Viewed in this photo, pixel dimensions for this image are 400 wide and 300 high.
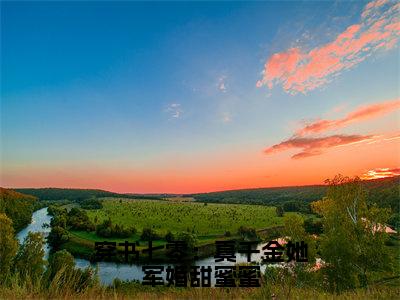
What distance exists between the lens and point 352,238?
1401 inches

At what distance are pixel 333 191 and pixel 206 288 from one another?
35880 mm

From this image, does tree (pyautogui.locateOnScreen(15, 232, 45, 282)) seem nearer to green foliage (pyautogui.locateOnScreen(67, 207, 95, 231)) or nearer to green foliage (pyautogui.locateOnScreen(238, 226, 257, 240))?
green foliage (pyautogui.locateOnScreen(67, 207, 95, 231))

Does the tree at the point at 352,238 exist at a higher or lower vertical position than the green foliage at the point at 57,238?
higher

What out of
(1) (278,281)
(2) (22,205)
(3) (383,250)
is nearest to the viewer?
(1) (278,281)

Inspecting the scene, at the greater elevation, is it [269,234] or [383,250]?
[383,250]

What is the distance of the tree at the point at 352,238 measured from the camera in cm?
3503

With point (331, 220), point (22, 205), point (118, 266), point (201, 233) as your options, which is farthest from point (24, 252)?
point (22, 205)

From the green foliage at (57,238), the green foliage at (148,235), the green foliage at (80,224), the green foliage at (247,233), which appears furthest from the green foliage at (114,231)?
the green foliage at (247,233)

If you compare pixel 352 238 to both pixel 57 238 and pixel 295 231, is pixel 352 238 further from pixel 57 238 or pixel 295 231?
pixel 57 238

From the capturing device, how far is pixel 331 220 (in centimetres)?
3812

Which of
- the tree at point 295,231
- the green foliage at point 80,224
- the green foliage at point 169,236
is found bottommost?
the green foliage at point 169,236

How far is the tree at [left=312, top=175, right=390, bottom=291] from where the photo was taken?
35031mm

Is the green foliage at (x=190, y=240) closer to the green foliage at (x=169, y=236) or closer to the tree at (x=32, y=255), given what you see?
the green foliage at (x=169, y=236)

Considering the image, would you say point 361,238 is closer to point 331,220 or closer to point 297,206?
point 331,220
